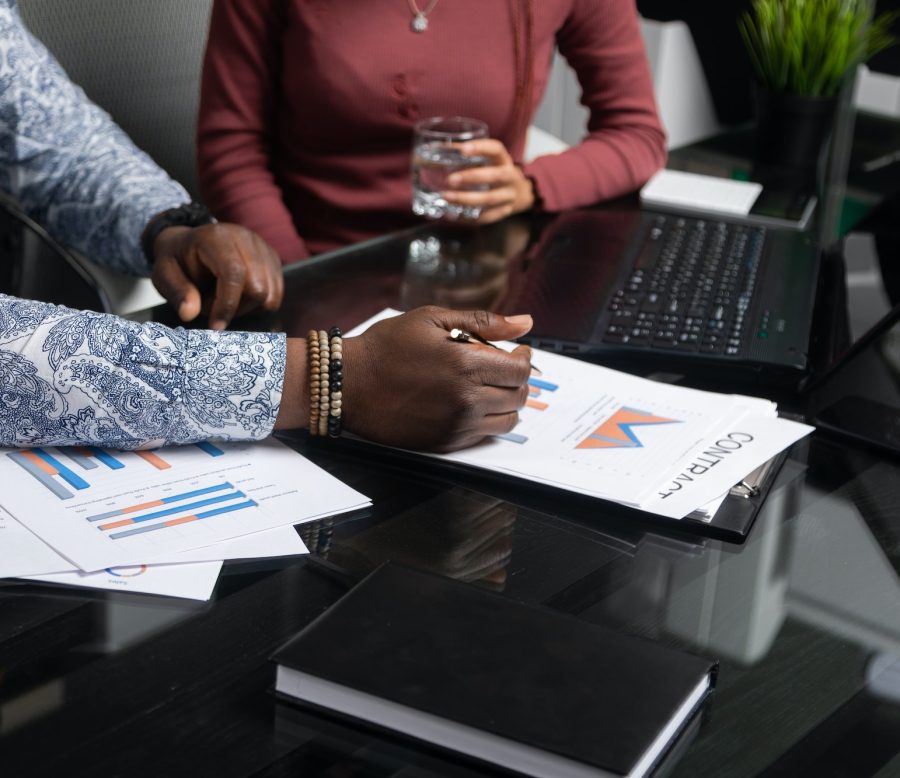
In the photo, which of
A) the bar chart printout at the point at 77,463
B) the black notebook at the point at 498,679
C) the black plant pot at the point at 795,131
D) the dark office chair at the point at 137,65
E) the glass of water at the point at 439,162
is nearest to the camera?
the black notebook at the point at 498,679

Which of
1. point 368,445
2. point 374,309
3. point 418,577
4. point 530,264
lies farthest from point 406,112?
point 418,577

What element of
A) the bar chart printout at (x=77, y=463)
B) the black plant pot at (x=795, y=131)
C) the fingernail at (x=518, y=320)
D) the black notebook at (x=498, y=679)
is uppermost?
the black plant pot at (x=795, y=131)

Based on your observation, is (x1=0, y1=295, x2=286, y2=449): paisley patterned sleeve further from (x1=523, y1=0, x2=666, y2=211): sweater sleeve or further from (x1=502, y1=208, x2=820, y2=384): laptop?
(x1=523, y1=0, x2=666, y2=211): sweater sleeve

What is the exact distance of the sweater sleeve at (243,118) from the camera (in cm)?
158

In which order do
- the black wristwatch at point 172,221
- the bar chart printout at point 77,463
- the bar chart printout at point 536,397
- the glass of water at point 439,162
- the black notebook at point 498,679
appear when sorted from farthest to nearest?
the glass of water at point 439,162 < the black wristwatch at point 172,221 < the bar chart printout at point 536,397 < the bar chart printout at point 77,463 < the black notebook at point 498,679

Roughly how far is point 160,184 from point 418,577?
2.87 feet

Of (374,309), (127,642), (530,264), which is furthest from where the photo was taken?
(530,264)

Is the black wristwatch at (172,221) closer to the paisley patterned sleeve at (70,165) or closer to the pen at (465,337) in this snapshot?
the paisley patterned sleeve at (70,165)

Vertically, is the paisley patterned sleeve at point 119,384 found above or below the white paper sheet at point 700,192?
below

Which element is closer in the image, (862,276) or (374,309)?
(374,309)

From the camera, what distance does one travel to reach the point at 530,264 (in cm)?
141

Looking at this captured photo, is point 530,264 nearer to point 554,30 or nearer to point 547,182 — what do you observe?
point 547,182

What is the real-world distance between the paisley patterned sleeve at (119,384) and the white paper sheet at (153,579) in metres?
0.17

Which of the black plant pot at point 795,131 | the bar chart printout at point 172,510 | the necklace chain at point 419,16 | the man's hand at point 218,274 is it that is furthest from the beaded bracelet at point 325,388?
the black plant pot at point 795,131
